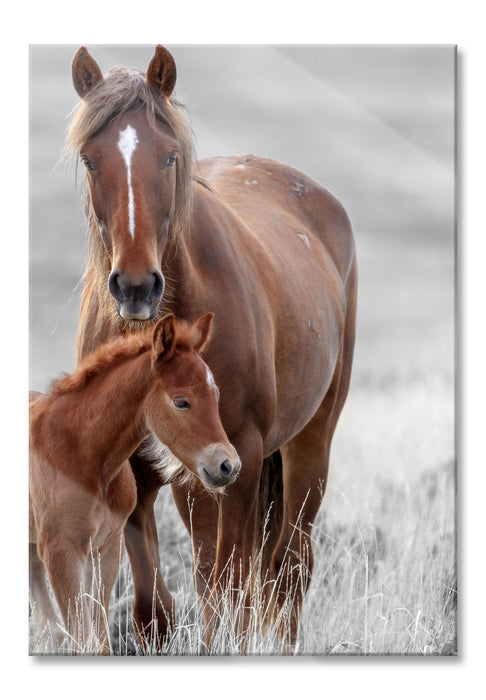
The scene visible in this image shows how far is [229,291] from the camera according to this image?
332cm

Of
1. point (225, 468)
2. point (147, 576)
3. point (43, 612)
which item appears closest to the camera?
point (225, 468)

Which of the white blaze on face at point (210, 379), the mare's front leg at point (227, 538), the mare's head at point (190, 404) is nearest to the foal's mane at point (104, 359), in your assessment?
the mare's head at point (190, 404)

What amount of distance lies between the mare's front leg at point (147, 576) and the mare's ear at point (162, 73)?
125cm

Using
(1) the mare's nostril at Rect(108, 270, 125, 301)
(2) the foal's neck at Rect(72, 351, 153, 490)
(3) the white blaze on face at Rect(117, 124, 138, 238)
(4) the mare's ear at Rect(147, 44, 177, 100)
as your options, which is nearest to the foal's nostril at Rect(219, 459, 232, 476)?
(2) the foal's neck at Rect(72, 351, 153, 490)

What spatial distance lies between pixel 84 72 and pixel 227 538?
1560 mm

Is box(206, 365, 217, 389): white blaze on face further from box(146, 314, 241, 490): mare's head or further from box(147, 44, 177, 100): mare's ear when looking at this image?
box(147, 44, 177, 100): mare's ear

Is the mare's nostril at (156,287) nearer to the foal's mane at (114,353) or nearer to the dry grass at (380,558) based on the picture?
the foal's mane at (114,353)

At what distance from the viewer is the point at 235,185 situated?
4020 mm

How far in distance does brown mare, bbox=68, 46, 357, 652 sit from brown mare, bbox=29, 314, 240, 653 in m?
0.13

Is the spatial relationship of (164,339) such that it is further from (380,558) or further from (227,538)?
(380,558)

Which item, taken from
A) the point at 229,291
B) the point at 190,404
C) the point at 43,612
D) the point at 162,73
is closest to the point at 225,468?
the point at 190,404

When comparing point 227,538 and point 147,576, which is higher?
point 227,538
